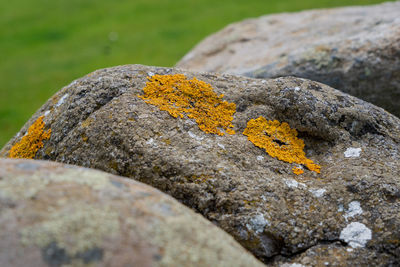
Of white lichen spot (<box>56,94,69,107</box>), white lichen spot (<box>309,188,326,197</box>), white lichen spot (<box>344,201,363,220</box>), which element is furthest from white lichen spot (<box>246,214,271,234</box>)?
white lichen spot (<box>56,94,69,107</box>)

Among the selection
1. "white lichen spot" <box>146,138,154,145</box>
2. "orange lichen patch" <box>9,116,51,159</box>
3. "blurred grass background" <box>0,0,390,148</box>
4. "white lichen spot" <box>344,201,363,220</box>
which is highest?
"white lichen spot" <box>146,138,154,145</box>

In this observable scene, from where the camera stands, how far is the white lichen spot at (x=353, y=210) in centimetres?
283

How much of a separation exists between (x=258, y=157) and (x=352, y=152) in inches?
28.0

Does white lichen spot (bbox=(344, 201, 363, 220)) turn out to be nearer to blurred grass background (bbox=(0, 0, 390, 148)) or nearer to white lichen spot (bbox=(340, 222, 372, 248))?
white lichen spot (bbox=(340, 222, 372, 248))

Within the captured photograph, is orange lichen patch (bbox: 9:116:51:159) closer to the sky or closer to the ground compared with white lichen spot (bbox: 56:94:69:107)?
closer to the ground

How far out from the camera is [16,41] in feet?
40.7

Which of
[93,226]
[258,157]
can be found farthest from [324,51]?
[93,226]

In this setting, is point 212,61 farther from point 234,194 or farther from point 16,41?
point 16,41

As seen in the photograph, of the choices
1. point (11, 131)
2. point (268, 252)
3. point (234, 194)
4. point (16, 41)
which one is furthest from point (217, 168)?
point (16, 41)

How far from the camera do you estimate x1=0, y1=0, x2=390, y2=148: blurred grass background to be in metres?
10.3

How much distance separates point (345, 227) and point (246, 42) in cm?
466

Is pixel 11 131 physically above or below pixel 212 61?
below

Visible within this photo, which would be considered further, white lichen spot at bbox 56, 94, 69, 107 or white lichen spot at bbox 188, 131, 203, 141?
white lichen spot at bbox 56, 94, 69, 107

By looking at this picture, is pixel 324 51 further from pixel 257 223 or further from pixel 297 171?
pixel 257 223
